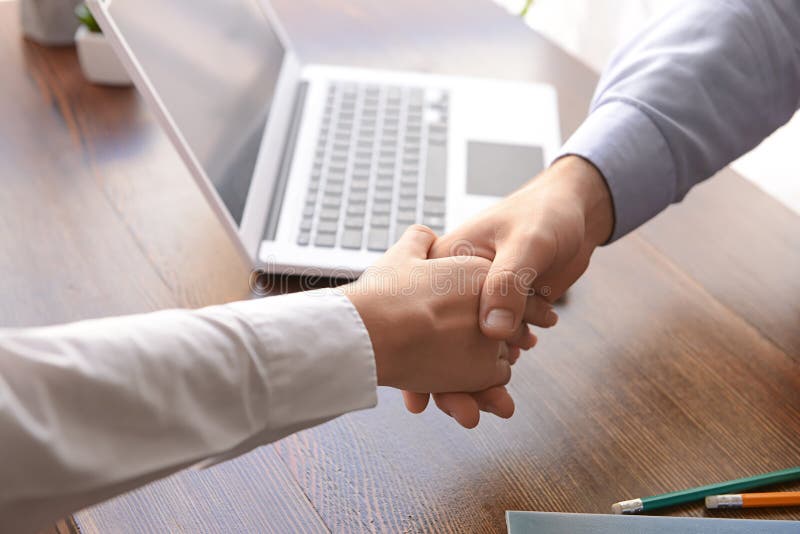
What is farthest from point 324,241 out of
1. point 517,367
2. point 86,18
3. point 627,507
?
point 86,18

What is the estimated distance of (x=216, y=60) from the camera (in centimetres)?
85

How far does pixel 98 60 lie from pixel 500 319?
25.9 inches

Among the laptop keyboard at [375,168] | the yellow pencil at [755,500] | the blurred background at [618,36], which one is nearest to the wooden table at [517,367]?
the yellow pencil at [755,500]

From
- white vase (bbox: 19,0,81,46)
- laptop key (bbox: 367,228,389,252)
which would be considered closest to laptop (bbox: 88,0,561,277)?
laptop key (bbox: 367,228,389,252)

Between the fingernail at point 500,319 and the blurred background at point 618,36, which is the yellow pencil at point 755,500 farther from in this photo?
the blurred background at point 618,36

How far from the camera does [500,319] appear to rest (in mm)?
707

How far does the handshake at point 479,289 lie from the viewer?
0.65 meters

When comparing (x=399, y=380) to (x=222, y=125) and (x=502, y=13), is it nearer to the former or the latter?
(x=222, y=125)

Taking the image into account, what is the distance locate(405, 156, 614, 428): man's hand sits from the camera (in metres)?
0.71

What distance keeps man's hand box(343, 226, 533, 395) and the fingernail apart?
0.04 feet

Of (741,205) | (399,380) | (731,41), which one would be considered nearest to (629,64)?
(731,41)

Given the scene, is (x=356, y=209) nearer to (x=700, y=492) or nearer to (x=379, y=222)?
(x=379, y=222)

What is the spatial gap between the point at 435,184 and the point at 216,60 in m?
0.28

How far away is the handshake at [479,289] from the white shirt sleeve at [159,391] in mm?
70
